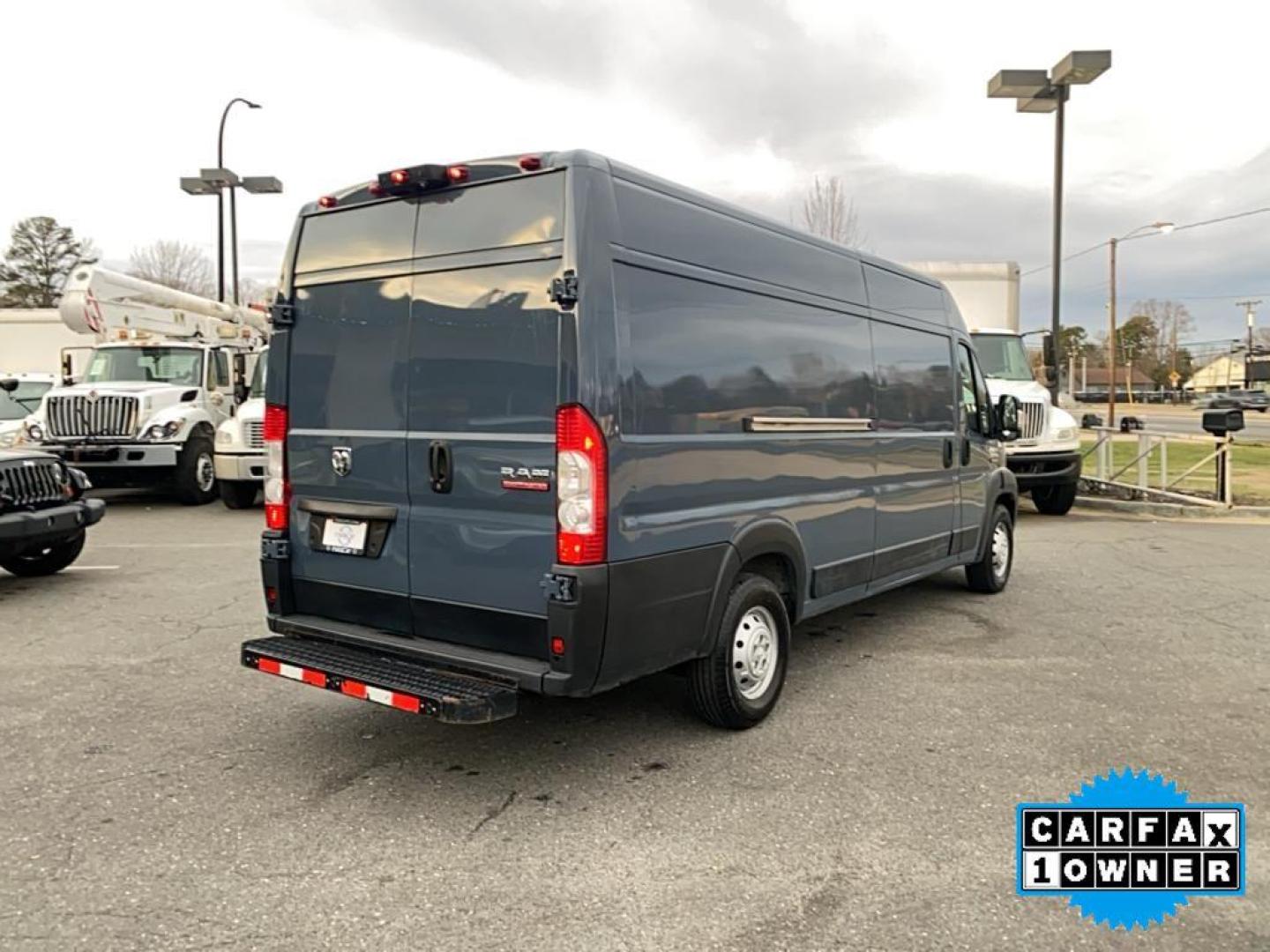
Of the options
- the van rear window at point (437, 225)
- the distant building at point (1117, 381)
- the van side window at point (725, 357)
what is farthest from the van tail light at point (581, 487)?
the distant building at point (1117, 381)

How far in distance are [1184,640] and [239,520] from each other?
1102 centimetres

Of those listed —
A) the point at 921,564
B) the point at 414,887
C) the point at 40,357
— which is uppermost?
the point at 40,357

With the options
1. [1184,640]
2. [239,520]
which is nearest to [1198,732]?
[1184,640]

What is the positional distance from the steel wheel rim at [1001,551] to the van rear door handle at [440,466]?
5328 mm

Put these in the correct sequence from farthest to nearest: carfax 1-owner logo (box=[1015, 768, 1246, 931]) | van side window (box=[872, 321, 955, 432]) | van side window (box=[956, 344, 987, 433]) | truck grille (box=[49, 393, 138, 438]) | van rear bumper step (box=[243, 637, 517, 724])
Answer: truck grille (box=[49, 393, 138, 438]) < van side window (box=[956, 344, 987, 433]) < van side window (box=[872, 321, 955, 432]) < van rear bumper step (box=[243, 637, 517, 724]) < carfax 1-owner logo (box=[1015, 768, 1246, 931])

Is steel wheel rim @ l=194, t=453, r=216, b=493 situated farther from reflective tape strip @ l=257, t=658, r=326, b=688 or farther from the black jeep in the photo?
reflective tape strip @ l=257, t=658, r=326, b=688

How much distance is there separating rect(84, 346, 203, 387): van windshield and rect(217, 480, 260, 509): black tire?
85.4 inches

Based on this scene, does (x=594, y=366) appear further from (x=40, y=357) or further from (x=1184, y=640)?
(x=40, y=357)

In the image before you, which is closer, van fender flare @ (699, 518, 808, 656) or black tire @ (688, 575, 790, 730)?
van fender flare @ (699, 518, 808, 656)

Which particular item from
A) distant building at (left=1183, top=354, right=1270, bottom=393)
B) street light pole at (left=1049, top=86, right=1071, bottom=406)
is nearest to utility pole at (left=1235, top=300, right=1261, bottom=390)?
distant building at (left=1183, top=354, right=1270, bottom=393)

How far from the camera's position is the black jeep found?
7.60 meters

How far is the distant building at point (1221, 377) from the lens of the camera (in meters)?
96.8

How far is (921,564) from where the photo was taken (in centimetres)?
664

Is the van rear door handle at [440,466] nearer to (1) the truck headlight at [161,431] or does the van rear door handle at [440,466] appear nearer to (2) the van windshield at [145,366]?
(1) the truck headlight at [161,431]
